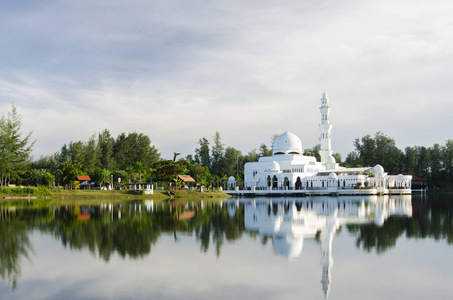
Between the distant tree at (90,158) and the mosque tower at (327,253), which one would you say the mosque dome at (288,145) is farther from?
the mosque tower at (327,253)

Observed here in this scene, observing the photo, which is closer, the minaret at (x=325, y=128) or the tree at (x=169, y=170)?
the tree at (x=169, y=170)

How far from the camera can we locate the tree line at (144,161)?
53.3 meters

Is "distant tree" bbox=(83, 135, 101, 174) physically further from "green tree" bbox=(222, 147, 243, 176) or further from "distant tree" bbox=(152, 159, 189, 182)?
"green tree" bbox=(222, 147, 243, 176)

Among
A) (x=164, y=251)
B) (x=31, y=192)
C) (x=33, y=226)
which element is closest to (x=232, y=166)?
(x=31, y=192)

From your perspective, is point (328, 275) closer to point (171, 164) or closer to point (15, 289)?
point (15, 289)

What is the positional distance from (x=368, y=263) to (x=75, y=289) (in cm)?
756

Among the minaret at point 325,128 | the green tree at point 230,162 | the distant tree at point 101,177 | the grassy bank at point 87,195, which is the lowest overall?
the grassy bank at point 87,195

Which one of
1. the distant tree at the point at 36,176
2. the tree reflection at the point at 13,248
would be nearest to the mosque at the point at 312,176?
the distant tree at the point at 36,176

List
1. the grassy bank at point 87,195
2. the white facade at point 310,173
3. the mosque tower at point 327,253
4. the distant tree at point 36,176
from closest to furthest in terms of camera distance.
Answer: the mosque tower at point 327,253, the grassy bank at point 87,195, the distant tree at point 36,176, the white facade at point 310,173

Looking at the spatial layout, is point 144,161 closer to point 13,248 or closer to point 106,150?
point 106,150

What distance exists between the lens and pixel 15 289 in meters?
9.56

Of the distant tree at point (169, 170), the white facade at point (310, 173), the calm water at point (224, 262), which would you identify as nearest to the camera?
the calm water at point (224, 262)

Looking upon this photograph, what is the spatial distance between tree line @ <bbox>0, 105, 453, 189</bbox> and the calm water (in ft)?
118

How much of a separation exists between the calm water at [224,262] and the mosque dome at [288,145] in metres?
56.0
